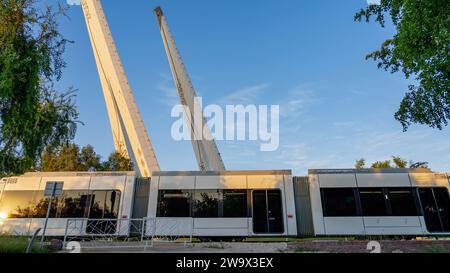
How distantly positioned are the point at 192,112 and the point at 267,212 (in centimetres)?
1792

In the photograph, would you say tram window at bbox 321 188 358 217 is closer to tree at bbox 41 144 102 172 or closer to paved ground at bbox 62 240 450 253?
paved ground at bbox 62 240 450 253

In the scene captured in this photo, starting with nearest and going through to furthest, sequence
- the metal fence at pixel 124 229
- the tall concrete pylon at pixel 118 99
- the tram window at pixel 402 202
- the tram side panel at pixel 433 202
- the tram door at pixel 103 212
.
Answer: the tram side panel at pixel 433 202
the tram window at pixel 402 202
the metal fence at pixel 124 229
the tram door at pixel 103 212
the tall concrete pylon at pixel 118 99

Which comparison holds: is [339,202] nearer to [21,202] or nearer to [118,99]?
[21,202]

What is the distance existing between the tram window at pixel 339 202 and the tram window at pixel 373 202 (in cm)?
39

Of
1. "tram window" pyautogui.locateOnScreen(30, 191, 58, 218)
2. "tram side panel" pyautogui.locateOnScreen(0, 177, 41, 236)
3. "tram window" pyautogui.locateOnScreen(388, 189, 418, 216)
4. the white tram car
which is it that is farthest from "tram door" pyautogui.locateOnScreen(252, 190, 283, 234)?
"tram side panel" pyautogui.locateOnScreen(0, 177, 41, 236)

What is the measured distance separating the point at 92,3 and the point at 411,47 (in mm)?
35345

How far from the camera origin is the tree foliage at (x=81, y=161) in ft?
75.4

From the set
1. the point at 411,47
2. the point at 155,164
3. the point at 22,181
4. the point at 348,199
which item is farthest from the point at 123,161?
the point at 411,47

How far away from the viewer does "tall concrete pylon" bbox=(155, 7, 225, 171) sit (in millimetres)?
24328

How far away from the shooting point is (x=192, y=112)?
2845cm

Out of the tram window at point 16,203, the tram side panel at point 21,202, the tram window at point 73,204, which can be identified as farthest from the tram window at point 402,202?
the tram window at point 16,203

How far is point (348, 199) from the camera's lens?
12.1m

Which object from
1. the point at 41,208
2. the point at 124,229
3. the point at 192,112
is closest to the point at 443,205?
the point at 124,229

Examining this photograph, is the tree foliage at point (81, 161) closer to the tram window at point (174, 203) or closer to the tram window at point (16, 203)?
the tram window at point (16, 203)
